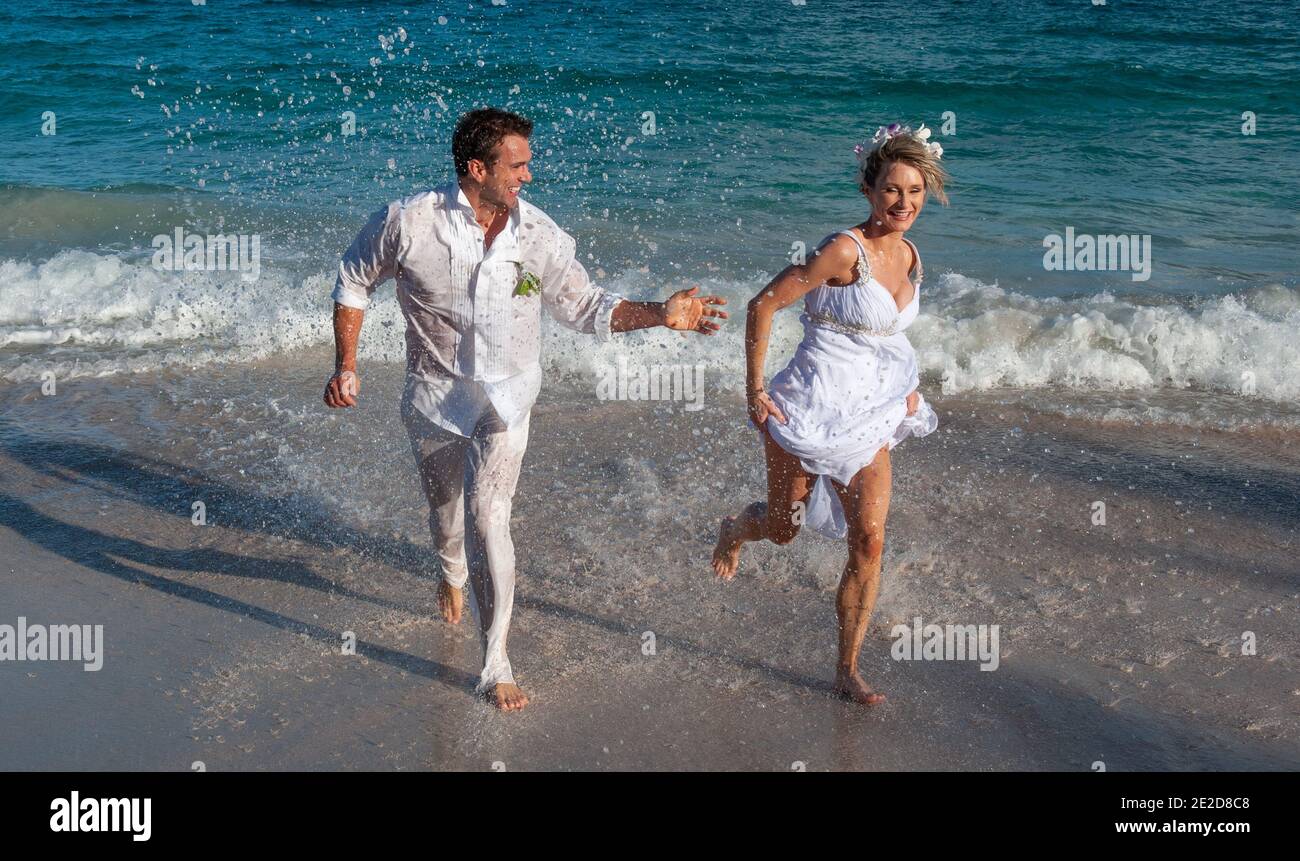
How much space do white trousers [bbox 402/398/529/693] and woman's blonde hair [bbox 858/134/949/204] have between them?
1397 millimetres

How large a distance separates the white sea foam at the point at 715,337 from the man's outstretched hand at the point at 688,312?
3.21 metres

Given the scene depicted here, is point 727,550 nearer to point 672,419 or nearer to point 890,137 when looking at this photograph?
point 890,137

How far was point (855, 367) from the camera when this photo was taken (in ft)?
12.9

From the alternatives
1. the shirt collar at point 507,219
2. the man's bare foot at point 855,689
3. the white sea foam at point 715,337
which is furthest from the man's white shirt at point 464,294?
the white sea foam at point 715,337

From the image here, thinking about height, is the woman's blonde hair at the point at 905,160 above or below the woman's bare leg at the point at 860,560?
above

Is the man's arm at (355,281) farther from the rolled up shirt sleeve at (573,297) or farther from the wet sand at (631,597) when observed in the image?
the wet sand at (631,597)

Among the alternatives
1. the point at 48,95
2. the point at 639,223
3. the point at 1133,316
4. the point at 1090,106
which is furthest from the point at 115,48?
the point at 1133,316

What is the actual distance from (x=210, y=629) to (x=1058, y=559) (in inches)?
138

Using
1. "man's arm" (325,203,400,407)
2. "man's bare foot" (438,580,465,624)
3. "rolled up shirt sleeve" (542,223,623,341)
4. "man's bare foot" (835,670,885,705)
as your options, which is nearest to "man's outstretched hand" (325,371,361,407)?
"man's arm" (325,203,400,407)

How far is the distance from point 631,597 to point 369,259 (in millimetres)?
1797

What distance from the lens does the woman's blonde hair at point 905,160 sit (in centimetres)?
371

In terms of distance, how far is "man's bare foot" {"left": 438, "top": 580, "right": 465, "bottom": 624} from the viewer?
178 inches

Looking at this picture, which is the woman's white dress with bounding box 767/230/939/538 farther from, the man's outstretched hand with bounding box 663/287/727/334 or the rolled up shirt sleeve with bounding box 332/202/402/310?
the rolled up shirt sleeve with bounding box 332/202/402/310

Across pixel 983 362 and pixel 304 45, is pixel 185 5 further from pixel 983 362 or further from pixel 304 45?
pixel 983 362
